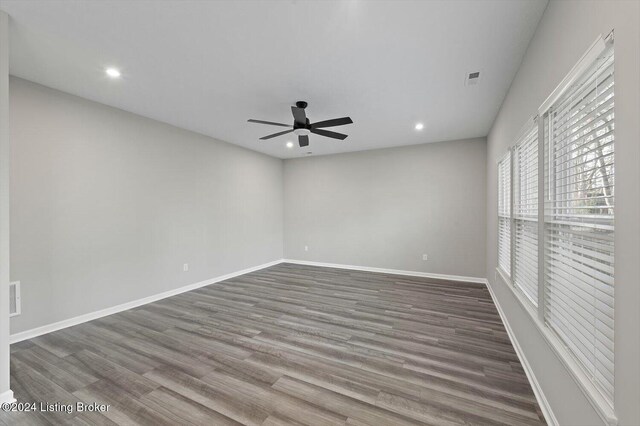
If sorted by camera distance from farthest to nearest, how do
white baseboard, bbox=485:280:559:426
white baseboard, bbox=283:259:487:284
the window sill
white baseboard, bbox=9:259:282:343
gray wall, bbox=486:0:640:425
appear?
1. white baseboard, bbox=283:259:487:284
2. white baseboard, bbox=9:259:282:343
3. white baseboard, bbox=485:280:559:426
4. the window sill
5. gray wall, bbox=486:0:640:425

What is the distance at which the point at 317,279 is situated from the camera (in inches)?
210

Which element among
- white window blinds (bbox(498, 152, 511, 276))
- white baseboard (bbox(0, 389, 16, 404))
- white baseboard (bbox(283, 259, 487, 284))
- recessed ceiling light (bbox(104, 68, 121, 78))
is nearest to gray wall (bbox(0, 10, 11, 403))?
white baseboard (bbox(0, 389, 16, 404))

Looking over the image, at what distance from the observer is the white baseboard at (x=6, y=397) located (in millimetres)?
1923

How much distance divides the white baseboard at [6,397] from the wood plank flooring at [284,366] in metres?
0.07

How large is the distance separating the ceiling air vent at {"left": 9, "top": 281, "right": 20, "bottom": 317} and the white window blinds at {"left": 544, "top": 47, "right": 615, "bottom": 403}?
4640 millimetres

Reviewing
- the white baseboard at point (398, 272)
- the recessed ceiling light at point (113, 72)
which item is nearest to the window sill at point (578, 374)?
the white baseboard at point (398, 272)

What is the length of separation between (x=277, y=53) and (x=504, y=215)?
10.5 feet

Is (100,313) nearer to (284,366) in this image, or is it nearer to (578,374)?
(284,366)

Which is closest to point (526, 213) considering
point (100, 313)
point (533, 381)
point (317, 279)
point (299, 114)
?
point (533, 381)

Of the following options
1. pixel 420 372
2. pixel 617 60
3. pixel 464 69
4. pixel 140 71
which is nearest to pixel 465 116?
pixel 464 69

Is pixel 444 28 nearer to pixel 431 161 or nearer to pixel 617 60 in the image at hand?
pixel 617 60

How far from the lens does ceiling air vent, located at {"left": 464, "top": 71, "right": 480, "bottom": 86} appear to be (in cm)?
271

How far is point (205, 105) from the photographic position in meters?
3.55

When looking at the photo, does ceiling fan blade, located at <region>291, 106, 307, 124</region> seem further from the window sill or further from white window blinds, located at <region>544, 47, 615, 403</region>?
the window sill
